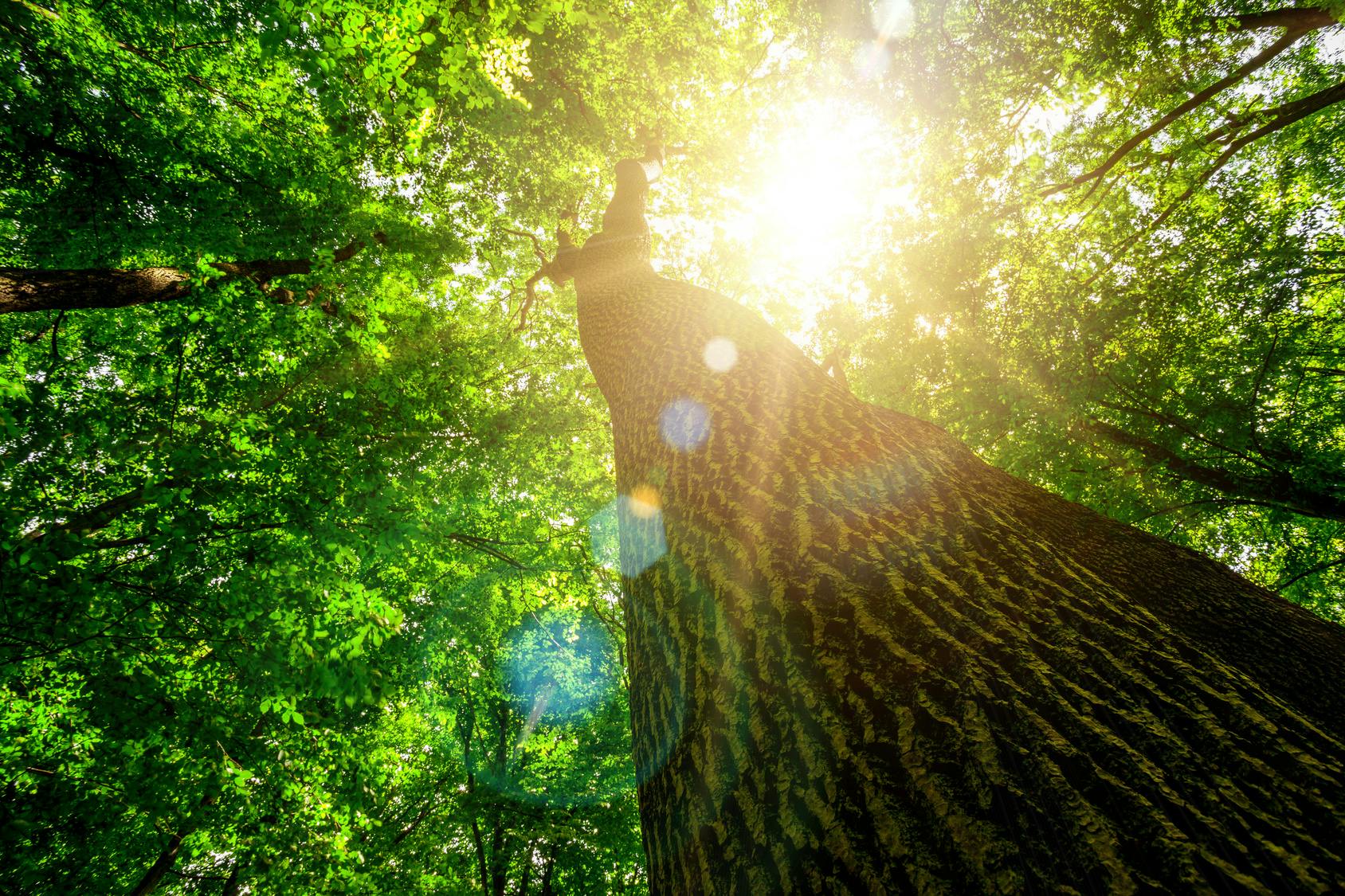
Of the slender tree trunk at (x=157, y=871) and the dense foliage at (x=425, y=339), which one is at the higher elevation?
the dense foliage at (x=425, y=339)

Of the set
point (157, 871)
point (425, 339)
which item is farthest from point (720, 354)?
point (157, 871)

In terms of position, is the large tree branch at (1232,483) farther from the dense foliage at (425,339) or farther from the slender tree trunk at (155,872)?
the slender tree trunk at (155,872)

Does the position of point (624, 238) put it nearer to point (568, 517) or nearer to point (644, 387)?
point (644, 387)

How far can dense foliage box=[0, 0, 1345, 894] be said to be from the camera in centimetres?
480

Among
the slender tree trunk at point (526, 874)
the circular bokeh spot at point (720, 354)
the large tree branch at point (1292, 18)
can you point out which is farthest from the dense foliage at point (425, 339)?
the circular bokeh spot at point (720, 354)

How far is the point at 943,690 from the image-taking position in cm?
113

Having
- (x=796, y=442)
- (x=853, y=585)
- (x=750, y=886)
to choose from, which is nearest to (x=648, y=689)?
(x=750, y=886)

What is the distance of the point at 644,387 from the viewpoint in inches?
126

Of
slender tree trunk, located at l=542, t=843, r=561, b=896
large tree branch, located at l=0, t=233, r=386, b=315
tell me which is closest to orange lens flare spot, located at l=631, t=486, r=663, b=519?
large tree branch, located at l=0, t=233, r=386, b=315

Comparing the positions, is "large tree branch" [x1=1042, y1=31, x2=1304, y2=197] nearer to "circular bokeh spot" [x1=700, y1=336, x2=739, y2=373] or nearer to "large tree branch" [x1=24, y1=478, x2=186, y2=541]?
"circular bokeh spot" [x1=700, y1=336, x2=739, y2=373]

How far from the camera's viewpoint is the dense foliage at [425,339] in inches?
189

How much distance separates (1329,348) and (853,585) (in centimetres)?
1102

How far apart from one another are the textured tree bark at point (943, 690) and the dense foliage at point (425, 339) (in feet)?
14.0

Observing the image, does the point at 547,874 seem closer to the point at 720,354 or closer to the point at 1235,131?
the point at 720,354
